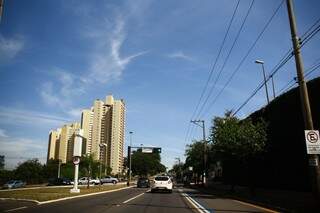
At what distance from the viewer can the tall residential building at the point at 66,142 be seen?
425 feet

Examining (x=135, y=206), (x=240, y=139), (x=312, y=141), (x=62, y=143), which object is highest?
(x=62, y=143)

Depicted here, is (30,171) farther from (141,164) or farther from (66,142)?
(141,164)

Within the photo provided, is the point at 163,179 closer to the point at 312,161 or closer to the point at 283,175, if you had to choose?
the point at 283,175

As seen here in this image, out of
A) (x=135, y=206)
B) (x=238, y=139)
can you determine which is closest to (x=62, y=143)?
(x=238, y=139)

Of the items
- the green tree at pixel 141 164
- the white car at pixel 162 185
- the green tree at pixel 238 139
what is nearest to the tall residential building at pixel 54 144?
the green tree at pixel 141 164

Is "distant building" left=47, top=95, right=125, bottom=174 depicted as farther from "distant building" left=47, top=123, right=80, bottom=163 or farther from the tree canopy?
the tree canopy

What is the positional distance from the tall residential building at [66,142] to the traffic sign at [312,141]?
381 ft

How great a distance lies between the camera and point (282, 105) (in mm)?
31547

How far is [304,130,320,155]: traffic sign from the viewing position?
51.3 ft

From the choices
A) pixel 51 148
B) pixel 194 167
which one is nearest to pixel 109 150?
pixel 51 148

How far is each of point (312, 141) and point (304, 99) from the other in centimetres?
180

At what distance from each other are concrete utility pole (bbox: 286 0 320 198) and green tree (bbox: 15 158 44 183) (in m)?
90.7

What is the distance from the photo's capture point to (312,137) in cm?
1577

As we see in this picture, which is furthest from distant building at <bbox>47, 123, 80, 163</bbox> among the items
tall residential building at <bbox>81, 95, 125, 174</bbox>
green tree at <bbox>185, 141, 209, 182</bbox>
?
green tree at <bbox>185, 141, 209, 182</bbox>
